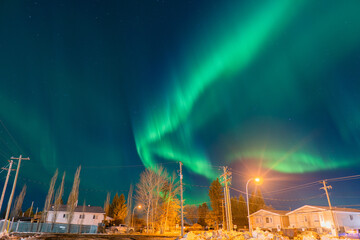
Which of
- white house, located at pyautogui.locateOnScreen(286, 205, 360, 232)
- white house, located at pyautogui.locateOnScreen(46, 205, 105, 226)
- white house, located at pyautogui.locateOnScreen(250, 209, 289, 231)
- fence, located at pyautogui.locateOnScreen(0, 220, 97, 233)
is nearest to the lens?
fence, located at pyautogui.locateOnScreen(0, 220, 97, 233)

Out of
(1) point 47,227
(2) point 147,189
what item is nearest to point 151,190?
Answer: (2) point 147,189

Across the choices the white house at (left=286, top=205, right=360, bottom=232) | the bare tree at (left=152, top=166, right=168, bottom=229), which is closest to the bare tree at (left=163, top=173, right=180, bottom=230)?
the bare tree at (left=152, top=166, right=168, bottom=229)

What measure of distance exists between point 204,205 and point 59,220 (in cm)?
6037

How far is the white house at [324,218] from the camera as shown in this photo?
174 feet

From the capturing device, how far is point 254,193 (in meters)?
106

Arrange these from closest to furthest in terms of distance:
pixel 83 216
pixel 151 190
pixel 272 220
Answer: pixel 151 190 < pixel 272 220 < pixel 83 216

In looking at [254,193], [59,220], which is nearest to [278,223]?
[254,193]

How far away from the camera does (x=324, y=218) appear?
178 feet

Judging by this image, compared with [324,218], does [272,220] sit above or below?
below

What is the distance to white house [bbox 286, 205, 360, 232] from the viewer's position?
5294cm

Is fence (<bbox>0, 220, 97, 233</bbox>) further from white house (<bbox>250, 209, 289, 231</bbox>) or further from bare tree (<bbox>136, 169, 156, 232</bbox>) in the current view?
white house (<bbox>250, 209, 289, 231</bbox>)

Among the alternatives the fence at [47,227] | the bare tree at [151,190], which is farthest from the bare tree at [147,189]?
the fence at [47,227]

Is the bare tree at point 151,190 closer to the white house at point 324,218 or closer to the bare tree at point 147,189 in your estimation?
the bare tree at point 147,189

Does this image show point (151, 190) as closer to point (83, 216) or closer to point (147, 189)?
point (147, 189)
